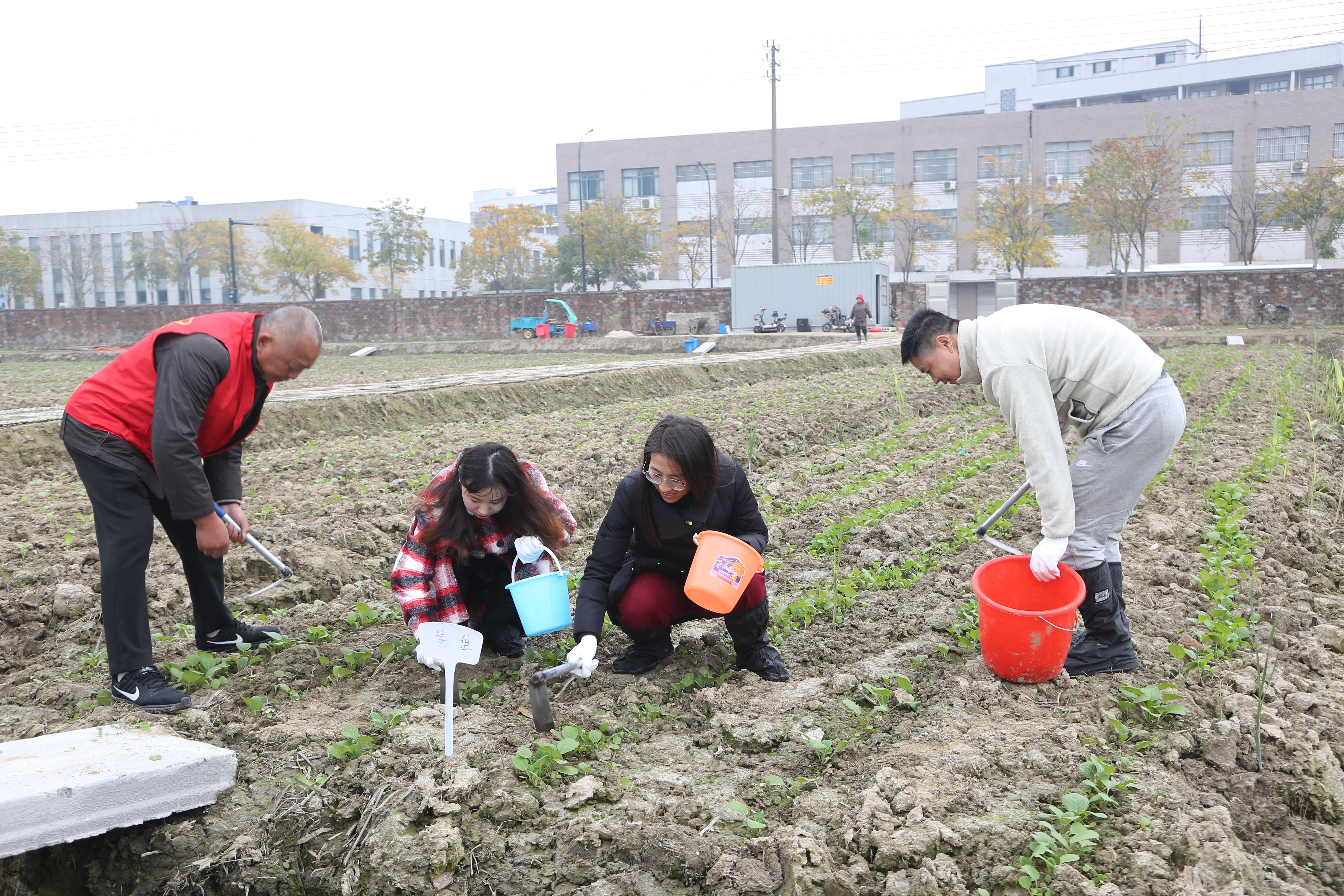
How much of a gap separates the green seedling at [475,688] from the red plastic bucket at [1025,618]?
1.81 m

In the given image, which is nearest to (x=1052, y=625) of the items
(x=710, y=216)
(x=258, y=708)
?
(x=258, y=708)

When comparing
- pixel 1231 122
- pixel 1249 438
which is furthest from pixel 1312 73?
pixel 1249 438

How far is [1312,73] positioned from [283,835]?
75.2 metres

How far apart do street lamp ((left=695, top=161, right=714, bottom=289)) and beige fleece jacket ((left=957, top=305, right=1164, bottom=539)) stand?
42.6 metres

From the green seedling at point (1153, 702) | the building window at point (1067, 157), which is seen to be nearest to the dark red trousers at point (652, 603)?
the green seedling at point (1153, 702)

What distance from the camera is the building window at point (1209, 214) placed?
45.2 m

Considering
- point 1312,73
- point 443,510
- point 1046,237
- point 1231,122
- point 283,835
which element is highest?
point 1312,73

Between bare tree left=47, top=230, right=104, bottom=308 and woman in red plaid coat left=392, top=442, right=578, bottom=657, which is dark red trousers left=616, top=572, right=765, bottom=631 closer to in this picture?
woman in red plaid coat left=392, top=442, right=578, bottom=657

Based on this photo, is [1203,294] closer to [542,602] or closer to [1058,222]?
[1058,222]

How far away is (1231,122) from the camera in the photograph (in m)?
46.3

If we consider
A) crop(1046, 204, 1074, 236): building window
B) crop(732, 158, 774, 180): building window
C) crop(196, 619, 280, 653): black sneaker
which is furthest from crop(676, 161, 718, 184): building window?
crop(196, 619, 280, 653): black sneaker

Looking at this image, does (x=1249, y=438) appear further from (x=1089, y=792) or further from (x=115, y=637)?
(x=115, y=637)

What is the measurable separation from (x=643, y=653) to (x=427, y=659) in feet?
3.17

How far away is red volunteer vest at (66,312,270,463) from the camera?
3.32 metres
